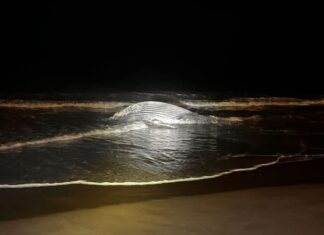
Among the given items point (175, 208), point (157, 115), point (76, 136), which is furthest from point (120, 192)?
point (157, 115)

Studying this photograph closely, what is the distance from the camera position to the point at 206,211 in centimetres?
→ 518

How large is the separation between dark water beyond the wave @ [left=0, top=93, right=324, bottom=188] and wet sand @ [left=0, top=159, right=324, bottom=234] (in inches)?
16.5

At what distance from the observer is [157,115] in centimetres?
1052

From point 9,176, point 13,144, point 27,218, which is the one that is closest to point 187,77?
point 13,144

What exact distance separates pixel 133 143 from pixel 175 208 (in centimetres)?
318

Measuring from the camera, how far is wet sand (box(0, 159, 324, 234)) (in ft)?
15.4

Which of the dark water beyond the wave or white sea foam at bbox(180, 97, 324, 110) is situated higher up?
white sea foam at bbox(180, 97, 324, 110)

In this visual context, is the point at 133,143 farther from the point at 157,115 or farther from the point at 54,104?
the point at 54,104

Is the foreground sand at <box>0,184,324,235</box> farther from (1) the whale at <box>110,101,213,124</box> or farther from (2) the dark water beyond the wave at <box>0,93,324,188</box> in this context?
(1) the whale at <box>110,101,213,124</box>

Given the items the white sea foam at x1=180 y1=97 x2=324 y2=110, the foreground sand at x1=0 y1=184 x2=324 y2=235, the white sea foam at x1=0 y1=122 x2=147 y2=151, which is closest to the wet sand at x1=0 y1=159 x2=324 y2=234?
the foreground sand at x1=0 y1=184 x2=324 y2=235

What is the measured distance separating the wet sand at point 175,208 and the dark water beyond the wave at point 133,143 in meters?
0.42

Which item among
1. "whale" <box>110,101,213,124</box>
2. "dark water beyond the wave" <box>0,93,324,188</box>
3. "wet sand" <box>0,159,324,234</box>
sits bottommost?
"wet sand" <box>0,159,324,234</box>

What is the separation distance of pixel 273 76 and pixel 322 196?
16.3 metres

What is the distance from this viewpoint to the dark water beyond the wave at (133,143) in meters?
6.65
